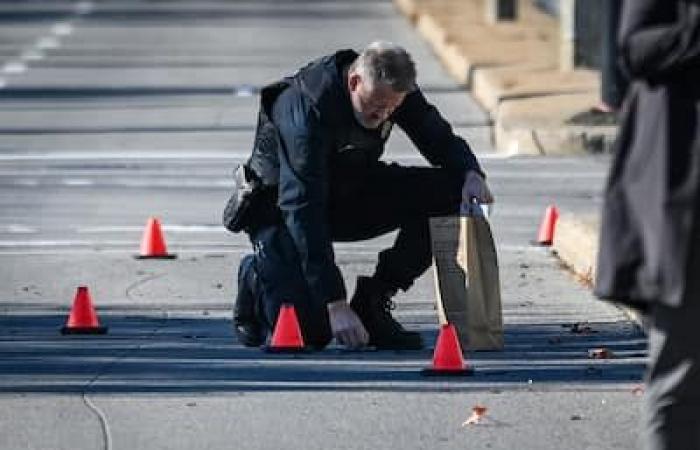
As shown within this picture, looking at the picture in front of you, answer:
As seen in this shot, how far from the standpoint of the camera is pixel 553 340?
9508 millimetres

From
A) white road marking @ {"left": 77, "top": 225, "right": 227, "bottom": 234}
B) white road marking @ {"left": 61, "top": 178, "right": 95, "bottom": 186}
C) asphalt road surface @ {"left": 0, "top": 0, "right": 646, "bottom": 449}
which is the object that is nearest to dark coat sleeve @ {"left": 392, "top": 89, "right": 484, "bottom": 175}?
asphalt road surface @ {"left": 0, "top": 0, "right": 646, "bottom": 449}

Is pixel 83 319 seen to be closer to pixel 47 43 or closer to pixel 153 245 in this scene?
pixel 153 245

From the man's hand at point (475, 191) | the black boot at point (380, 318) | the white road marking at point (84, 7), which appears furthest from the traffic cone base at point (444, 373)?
the white road marking at point (84, 7)

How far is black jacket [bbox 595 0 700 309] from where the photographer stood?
5.20 metres

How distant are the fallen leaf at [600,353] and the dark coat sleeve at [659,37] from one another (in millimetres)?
3779

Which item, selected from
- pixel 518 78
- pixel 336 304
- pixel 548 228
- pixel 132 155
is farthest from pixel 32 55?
pixel 336 304

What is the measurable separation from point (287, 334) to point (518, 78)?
12610 millimetres

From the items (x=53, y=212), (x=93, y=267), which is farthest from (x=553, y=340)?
(x=53, y=212)

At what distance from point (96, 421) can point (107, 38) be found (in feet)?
74.8

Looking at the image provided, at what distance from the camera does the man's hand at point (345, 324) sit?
852 cm

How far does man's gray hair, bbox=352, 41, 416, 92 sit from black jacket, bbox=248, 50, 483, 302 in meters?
0.30

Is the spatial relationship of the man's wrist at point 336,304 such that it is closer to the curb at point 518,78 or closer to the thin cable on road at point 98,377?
the thin cable on road at point 98,377

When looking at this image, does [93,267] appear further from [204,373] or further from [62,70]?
[62,70]

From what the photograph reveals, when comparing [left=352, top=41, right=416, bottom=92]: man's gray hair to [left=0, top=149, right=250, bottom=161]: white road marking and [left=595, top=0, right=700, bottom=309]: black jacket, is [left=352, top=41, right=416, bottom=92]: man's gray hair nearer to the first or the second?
[left=595, top=0, right=700, bottom=309]: black jacket
